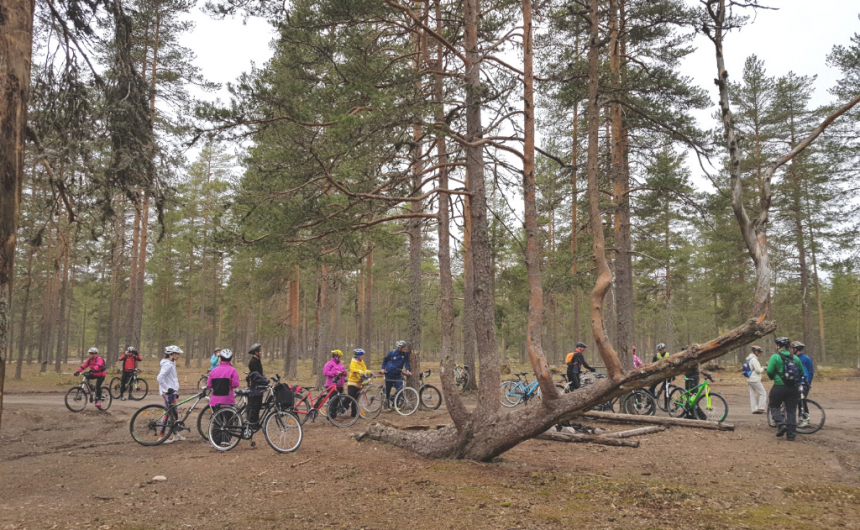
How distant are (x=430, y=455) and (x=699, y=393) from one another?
291 inches

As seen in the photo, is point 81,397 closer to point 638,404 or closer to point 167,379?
point 167,379

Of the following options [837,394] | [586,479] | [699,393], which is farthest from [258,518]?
[837,394]

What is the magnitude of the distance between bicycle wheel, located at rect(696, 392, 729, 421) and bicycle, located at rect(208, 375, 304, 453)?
947cm

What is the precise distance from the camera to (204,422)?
12.5m

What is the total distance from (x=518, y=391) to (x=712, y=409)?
17.0ft

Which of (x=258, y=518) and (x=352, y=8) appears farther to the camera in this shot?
(x=352, y=8)

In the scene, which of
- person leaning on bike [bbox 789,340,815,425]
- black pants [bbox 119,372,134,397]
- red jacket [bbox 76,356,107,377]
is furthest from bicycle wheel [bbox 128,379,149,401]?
person leaning on bike [bbox 789,340,815,425]

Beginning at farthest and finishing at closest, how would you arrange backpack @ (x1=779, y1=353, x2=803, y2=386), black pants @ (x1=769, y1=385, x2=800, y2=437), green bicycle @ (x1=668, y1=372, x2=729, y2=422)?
green bicycle @ (x1=668, y1=372, x2=729, y2=422)
black pants @ (x1=769, y1=385, x2=800, y2=437)
backpack @ (x1=779, y1=353, x2=803, y2=386)

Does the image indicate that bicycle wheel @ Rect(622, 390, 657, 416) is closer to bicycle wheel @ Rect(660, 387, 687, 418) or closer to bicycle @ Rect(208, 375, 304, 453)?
bicycle wheel @ Rect(660, 387, 687, 418)

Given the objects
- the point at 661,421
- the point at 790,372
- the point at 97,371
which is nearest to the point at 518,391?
the point at 661,421

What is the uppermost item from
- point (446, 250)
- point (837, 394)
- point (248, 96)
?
point (248, 96)

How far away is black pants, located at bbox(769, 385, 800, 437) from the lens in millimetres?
9539

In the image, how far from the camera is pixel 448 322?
9992 mm

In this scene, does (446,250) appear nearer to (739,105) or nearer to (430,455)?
(430,455)
